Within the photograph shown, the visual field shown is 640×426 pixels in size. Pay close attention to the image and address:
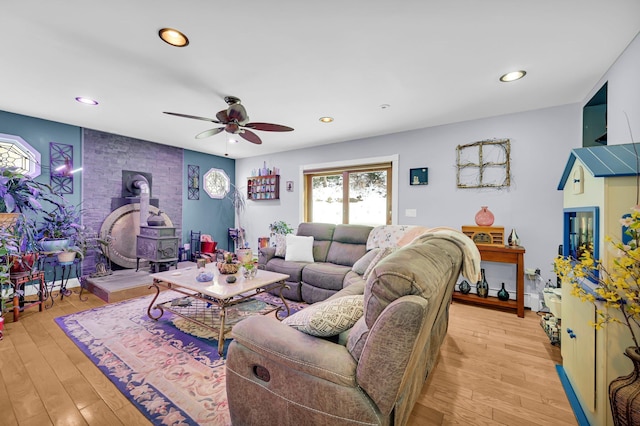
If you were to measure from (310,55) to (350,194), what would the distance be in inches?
120

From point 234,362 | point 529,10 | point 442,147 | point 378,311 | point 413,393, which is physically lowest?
point 413,393

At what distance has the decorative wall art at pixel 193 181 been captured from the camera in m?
5.74

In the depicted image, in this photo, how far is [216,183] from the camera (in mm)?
6297

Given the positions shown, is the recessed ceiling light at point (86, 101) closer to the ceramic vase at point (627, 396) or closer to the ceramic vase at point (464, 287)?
the ceramic vase at point (627, 396)

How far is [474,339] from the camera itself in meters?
2.60

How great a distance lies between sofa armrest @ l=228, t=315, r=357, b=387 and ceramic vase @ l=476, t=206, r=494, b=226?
305 centimetres

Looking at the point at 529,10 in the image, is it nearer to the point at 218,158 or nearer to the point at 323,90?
the point at 323,90

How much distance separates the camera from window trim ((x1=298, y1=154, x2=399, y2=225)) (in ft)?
14.3

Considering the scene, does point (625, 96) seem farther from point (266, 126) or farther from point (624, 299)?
point (266, 126)

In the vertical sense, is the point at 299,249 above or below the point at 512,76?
below

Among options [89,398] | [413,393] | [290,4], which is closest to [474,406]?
[413,393]

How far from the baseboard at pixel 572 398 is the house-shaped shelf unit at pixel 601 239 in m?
0.03

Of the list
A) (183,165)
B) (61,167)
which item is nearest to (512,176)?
(183,165)

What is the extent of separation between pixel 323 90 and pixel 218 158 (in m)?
4.21
